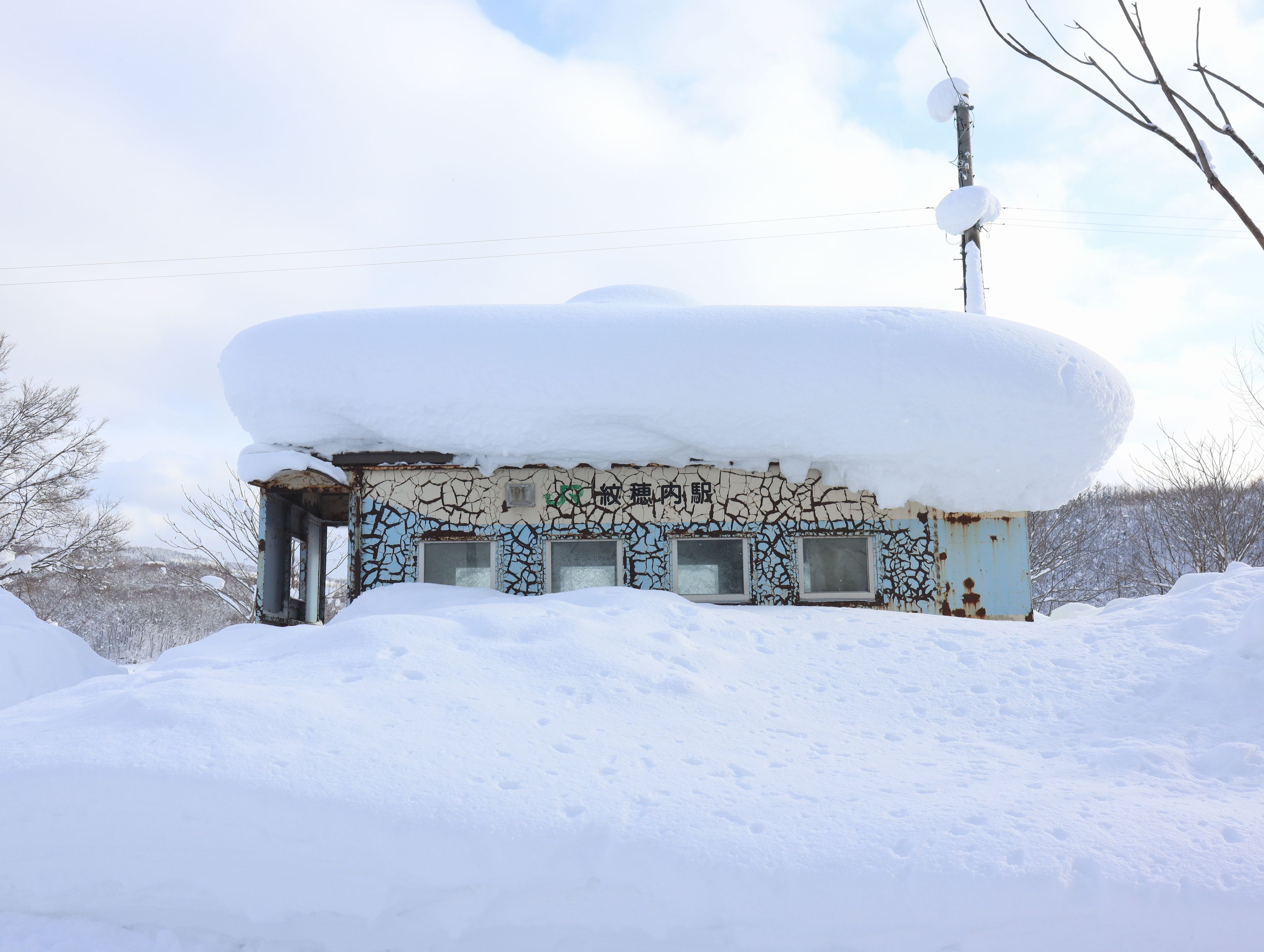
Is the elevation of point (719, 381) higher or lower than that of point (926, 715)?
higher

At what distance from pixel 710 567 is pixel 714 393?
195cm

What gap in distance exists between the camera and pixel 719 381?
7586 mm

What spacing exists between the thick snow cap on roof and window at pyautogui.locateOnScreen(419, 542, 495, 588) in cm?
100

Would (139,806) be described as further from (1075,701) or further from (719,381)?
(719,381)

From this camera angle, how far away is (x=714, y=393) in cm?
759

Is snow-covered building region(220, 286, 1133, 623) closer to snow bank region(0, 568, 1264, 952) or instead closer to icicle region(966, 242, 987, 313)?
snow bank region(0, 568, 1264, 952)

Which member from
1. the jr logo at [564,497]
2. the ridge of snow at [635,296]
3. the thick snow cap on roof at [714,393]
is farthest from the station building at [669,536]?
the ridge of snow at [635,296]

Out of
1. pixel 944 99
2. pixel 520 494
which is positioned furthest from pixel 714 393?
pixel 944 99

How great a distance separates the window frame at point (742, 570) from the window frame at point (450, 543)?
1854mm

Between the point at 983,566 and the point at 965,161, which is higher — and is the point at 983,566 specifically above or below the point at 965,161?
below

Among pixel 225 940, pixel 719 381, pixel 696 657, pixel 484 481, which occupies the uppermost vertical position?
pixel 719 381

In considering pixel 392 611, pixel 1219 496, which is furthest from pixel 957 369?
pixel 1219 496

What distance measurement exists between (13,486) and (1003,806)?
24.7m

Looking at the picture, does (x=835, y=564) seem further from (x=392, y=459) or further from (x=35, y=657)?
(x=35, y=657)
